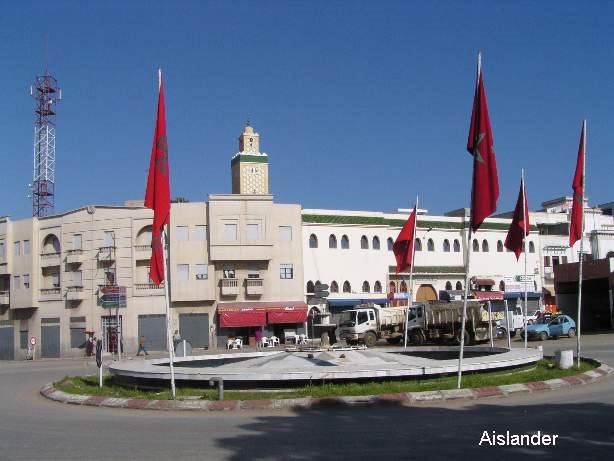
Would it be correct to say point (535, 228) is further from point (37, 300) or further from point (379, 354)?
point (379, 354)

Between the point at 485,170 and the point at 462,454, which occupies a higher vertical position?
the point at 485,170

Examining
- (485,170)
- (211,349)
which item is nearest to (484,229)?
(211,349)

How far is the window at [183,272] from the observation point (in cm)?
4734

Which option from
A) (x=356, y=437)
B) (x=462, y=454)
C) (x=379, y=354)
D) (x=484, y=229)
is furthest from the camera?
(x=484, y=229)

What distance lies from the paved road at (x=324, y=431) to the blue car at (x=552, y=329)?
1027 inches

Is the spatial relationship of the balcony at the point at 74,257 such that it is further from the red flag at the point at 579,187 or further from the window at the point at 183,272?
the red flag at the point at 579,187

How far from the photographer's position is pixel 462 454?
8.84 meters

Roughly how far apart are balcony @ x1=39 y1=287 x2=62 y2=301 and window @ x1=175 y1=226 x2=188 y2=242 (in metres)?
9.35

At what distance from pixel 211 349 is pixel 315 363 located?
3060 centimetres

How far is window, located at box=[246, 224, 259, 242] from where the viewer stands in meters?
48.5

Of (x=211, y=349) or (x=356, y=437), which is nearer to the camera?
(x=356, y=437)

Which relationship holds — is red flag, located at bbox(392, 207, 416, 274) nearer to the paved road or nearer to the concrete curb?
the concrete curb

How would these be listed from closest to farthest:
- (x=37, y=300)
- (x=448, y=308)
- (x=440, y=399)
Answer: (x=440, y=399) < (x=448, y=308) < (x=37, y=300)

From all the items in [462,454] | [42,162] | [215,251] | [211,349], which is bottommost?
[211,349]
